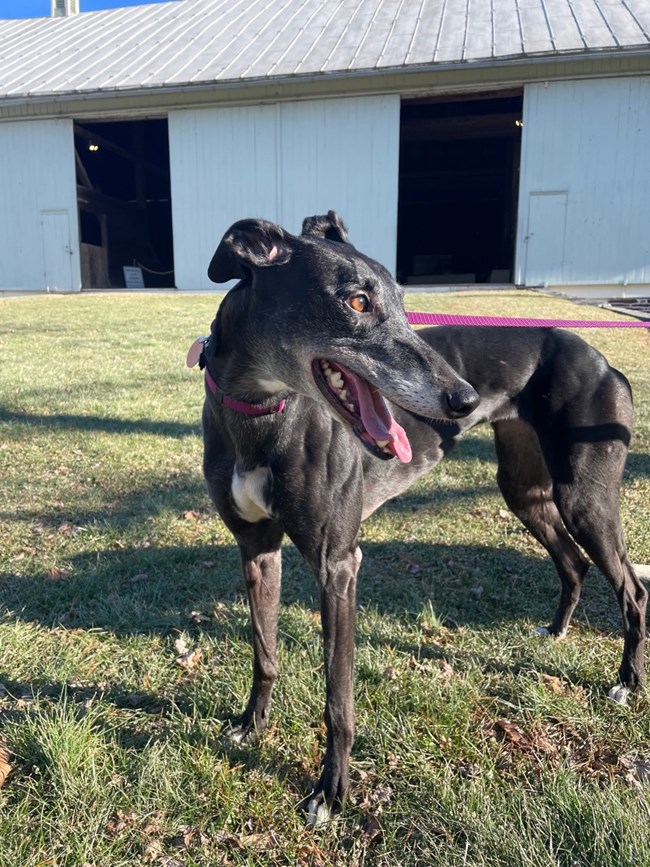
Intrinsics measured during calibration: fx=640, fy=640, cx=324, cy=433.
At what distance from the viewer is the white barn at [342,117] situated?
14172 mm

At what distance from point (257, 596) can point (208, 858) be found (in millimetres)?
827

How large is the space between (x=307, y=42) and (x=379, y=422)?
17.4m

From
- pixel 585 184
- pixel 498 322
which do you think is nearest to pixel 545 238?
pixel 585 184

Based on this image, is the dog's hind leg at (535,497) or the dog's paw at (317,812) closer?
the dog's paw at (317,812)

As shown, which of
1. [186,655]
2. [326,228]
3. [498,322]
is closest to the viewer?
[326,228]

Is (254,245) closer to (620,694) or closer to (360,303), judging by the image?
(360,303)

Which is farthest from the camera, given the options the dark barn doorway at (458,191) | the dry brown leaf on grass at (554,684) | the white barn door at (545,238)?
the dark barn doorway at (458,191)

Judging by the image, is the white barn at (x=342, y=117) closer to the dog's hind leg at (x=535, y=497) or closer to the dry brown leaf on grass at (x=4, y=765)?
the dog's hind leg at (x=535, y=497)

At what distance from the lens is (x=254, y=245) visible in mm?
2043

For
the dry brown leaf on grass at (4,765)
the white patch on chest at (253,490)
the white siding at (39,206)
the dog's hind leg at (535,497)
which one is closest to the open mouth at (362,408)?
the white patch on chest at (253,490)

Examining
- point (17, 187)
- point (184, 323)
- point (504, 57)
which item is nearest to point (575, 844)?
point (184, 323)

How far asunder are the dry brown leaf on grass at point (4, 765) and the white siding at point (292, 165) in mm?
14415

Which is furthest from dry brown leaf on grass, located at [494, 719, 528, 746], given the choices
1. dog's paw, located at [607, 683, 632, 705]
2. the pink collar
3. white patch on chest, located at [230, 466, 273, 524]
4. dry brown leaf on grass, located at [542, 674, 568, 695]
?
the pink collar

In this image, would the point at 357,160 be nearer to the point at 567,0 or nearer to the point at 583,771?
the point at 567,0
